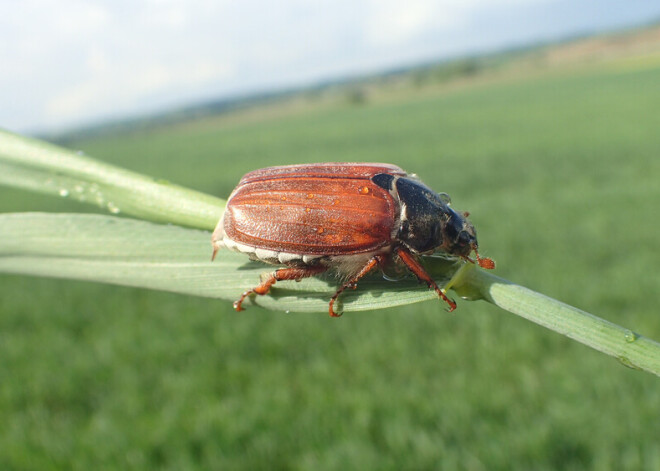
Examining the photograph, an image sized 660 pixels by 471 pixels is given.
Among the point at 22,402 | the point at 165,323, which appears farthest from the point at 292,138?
the point at 22,402

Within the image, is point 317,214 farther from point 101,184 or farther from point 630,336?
point 630,336

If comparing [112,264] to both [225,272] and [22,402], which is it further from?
[22,402]

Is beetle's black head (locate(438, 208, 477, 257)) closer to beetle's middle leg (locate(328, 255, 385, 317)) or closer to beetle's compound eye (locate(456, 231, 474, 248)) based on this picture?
beetle's compound eye (locate(456, 231, 474, 248))

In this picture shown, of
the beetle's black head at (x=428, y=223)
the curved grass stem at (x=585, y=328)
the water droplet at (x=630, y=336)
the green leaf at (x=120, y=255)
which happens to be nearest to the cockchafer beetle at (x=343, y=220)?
the beetle's black head at (x=428, y=223)

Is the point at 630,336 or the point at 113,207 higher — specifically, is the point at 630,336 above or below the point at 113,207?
below

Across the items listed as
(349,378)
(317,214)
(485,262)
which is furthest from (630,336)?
(349,378)

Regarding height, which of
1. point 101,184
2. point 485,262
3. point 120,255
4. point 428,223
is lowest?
point 485,262

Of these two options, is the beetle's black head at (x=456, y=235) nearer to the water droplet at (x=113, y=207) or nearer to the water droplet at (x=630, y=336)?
the water droplet at (x=630, y=336)
